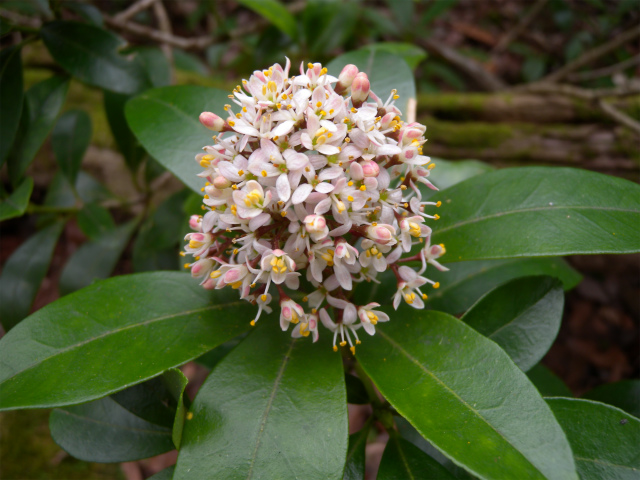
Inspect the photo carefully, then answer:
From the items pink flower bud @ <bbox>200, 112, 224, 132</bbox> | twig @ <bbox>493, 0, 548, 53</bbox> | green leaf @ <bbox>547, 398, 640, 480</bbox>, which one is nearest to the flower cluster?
pink flower bud @ <bbox>200, 112, 224, 132</bbox>

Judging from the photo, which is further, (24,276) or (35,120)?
(24,276)

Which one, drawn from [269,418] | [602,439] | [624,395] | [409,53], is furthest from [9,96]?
[624,395]

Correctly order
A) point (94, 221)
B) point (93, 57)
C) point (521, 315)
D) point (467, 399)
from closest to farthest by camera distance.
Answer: point (467, 399), point (521, 315), point (93, 57), point (94, 221)

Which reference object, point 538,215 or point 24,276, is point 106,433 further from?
point 538,215

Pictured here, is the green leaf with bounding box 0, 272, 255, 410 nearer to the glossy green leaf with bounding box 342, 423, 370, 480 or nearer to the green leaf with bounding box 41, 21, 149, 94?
the glossy green leaf with bounding box 342, 423, 370, 480

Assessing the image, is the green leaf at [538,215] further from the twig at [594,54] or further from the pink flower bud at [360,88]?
the twig at [594,54]

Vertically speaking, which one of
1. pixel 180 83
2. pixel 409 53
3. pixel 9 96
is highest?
pixel 409 53

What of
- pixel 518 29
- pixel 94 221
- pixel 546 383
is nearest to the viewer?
pixel 546 383

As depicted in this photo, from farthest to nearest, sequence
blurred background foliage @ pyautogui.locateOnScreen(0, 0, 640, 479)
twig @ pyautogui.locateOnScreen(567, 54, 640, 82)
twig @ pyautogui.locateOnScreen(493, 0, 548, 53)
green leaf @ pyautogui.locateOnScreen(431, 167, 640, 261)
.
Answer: twig @ pyautogui.locateOnScreen(493, 0, 548, 53) → twig @ pyautogui.locateOnScreen(567, 54, 640, 82) → blurred background foliage @ pyautogui.locateOnScreen(0, 0, 640, 479) → green leaf @ pyautogui.locateOnScreen(431, 167, 640, 261)
